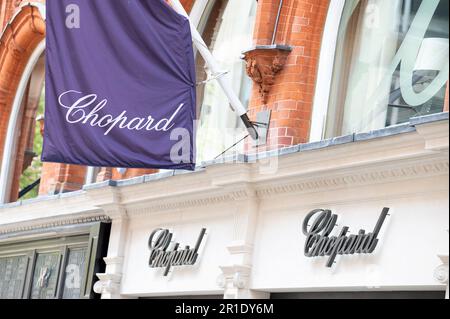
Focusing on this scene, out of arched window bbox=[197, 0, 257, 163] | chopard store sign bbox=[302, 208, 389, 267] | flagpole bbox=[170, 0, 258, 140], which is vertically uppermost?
arched window bbox=[197, 0, 257, 163]

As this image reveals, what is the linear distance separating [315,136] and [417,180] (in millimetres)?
2416

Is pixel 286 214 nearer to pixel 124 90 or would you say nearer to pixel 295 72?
pixel 295 72

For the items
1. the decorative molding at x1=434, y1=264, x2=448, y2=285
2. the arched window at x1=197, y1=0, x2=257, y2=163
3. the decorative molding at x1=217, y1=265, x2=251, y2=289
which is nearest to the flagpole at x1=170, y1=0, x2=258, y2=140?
the decorative molding at x1=217, y1=265, x2=251, y2=289

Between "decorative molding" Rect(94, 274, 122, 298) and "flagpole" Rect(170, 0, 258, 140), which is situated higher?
"flagpole" Rect(170, 0, 258, 140)

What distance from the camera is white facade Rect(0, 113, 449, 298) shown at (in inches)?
406

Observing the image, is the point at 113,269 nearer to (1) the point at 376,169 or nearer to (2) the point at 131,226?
(2) the point at 131,226

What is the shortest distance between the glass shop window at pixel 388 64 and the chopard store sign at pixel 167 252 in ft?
6.83

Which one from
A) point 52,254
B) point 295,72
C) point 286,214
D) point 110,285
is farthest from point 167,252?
point 52,254

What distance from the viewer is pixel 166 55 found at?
11.7 m

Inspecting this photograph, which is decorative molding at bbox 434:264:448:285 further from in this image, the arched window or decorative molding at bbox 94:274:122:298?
decorative molding at bbox 94:274:122:298

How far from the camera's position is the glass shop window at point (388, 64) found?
38.4ft

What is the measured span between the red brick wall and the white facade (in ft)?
2.48

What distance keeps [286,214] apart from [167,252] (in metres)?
2.29

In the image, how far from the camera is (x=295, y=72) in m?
12.9
